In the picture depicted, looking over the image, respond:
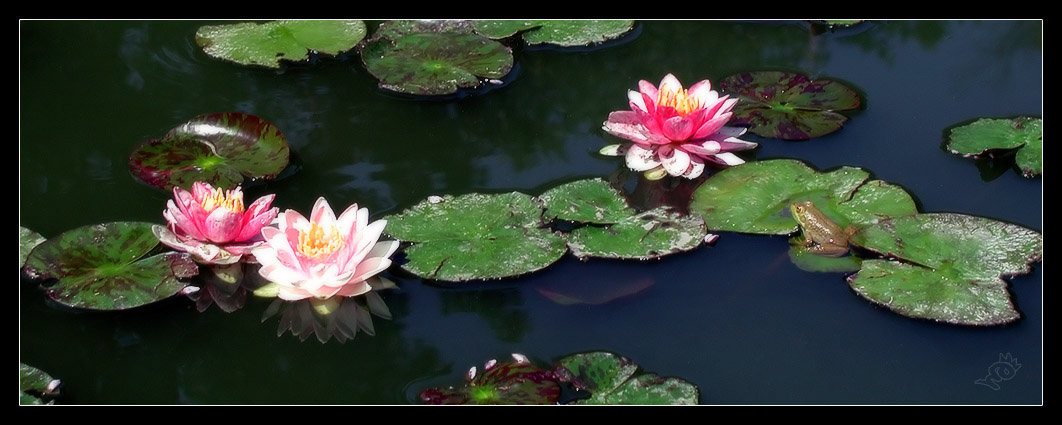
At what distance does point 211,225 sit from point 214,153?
0.62m

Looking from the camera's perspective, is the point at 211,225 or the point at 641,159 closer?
the point at 211,225

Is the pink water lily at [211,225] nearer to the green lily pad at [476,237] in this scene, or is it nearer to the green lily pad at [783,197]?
the green lily pad at [476,237]

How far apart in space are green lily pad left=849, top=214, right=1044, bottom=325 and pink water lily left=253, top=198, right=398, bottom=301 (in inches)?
60.1

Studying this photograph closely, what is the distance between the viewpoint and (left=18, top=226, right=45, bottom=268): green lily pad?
2928 millimetres

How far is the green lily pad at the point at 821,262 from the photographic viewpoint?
2.99 metres

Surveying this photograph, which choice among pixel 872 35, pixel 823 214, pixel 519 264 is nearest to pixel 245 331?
pixel 519 264

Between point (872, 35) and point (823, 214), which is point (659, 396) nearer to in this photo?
point (823, 214)

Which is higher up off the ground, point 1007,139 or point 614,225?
point 1007,139

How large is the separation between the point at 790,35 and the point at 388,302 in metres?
2.53

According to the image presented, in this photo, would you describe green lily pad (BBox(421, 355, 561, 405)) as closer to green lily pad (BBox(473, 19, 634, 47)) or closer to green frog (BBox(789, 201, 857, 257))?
green frog (BBox(789, 201, 857, 257))

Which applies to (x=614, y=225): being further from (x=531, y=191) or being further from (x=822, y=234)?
(x=822, y=234)

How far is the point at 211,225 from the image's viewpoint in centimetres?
289

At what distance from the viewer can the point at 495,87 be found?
4.03 meters

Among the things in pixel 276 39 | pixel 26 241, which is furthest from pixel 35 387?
pixel 276 39
